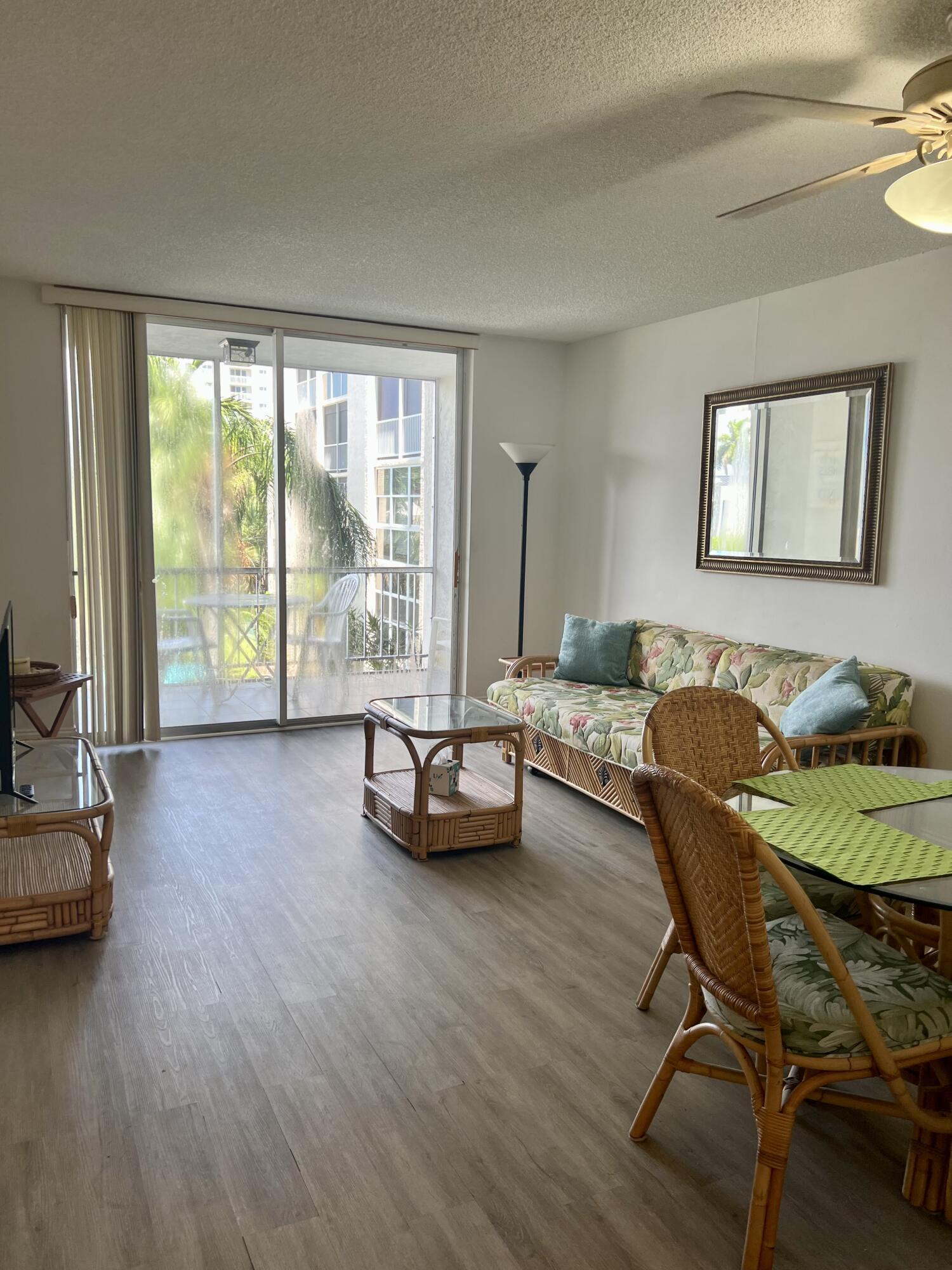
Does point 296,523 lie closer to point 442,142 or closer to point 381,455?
point 381,455

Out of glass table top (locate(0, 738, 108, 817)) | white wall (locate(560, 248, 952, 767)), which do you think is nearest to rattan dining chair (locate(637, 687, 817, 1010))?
white wall (locate(560, 248, 952, 767))

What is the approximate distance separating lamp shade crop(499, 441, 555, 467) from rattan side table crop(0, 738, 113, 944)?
125 inches

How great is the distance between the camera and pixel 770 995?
1562 millimetres

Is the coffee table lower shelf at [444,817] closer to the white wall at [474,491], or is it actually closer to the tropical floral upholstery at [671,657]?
the tropical floral upholstery at [671,657]

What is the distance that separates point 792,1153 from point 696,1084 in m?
0.29

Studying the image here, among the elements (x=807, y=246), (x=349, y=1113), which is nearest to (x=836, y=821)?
(x=349, y=1113)

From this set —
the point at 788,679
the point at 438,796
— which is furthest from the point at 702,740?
the point at 788,679

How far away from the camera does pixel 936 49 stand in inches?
83.4

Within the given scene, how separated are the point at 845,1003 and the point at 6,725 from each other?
8.07 feet

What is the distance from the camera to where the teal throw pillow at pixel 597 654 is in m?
5.04

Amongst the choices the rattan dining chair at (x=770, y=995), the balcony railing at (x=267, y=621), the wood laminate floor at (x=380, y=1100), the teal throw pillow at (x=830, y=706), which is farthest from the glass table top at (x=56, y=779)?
the teal throw pillow at (x=830, y=706)

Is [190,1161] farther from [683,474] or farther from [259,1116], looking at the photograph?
[683,474]

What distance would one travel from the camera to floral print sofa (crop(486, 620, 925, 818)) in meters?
3.69

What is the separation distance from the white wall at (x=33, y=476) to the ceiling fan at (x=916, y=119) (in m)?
3.92
